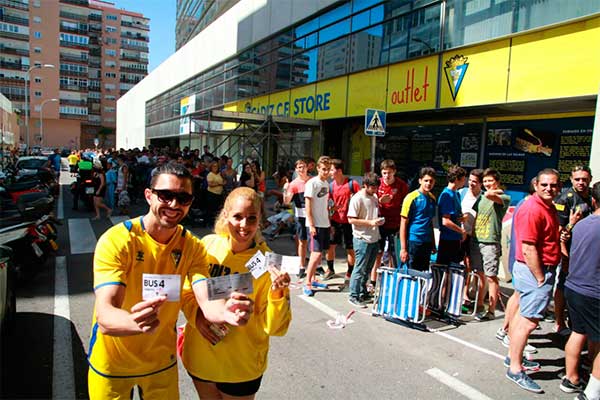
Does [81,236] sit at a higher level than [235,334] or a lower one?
lower

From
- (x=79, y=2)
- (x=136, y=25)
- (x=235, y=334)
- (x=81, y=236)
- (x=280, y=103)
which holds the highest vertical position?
(x=136, y=25)

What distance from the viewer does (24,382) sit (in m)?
3.34

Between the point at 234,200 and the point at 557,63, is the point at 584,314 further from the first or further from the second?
the point at 557,63

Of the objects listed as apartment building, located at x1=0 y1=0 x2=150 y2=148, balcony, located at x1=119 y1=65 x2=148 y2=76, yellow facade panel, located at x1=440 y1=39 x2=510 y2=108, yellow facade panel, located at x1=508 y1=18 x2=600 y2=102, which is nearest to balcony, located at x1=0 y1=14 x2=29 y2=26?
apartment building, located at x1=0 y1=0 x2=150 y2=148

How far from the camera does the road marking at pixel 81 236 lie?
26.5ft

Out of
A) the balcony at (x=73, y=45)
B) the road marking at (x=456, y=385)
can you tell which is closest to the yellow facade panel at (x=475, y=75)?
the road marking at (x=456, y=385)

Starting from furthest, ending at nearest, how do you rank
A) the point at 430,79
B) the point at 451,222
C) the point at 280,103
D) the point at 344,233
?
1. the point at 280,103
2. the point at 430,79
3. the point at 344,233
4. the point at 451,222

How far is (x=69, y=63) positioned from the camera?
8650 centimetres

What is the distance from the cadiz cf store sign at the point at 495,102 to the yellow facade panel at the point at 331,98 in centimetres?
7

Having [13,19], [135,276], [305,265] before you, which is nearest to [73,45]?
[13,19]

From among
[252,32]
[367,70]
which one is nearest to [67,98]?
[252,32]

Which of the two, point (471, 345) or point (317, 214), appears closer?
point (471, 345)

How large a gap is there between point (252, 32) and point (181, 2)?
1538 inches

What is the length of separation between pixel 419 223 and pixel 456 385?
6.99 ft
